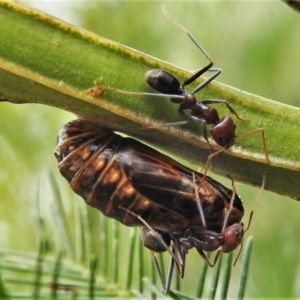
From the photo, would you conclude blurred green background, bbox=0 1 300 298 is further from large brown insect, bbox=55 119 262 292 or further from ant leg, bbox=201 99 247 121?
ant leg, bbox=201 99 247 121

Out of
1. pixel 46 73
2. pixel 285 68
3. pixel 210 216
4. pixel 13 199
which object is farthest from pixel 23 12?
pixel 13 199

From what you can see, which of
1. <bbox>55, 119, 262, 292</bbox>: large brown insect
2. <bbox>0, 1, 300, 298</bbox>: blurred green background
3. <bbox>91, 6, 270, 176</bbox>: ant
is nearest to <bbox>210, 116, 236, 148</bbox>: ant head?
<bbox>91, 6, 270, 176</bbox>: ant

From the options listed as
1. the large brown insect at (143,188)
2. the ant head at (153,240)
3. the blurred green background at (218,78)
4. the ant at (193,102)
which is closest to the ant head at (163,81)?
the ant at (193,102)

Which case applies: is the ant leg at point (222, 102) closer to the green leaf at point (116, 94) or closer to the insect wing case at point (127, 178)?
the green leaf at point (116, 94)

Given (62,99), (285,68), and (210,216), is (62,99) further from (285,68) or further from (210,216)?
(285,68)

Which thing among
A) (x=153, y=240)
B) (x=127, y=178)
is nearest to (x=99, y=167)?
(x=127, y=178)

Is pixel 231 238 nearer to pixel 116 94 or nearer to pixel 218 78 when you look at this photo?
pixel 116 94
